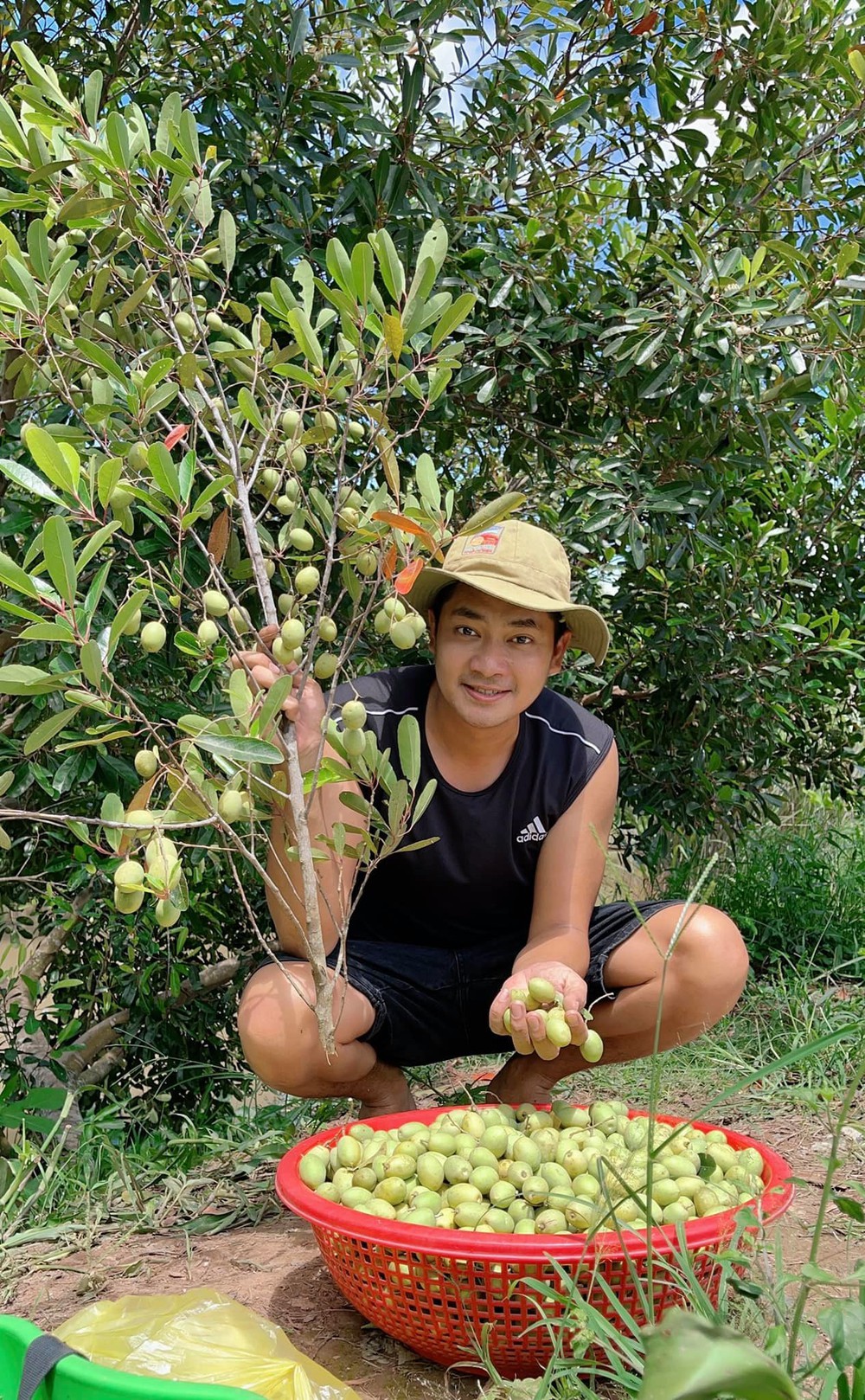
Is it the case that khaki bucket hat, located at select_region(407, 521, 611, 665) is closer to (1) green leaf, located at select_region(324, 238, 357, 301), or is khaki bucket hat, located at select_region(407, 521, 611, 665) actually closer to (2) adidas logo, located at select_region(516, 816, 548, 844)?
(2) adidas logo, located at select_region(516, 816, 548, 844)

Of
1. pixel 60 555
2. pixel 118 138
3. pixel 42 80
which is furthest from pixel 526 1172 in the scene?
pixel 42 80

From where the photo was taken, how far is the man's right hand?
5.83 feet

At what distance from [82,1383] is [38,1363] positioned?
2.3 inches

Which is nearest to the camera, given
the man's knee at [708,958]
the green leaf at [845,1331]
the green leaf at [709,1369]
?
the green leaf at [709,1369]

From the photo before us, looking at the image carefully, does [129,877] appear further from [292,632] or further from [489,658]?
[489,658]

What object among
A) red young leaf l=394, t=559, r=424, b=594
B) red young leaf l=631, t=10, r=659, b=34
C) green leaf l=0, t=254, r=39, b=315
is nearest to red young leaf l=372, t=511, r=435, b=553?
red young leaf l=394, t=559, r=424, b=594

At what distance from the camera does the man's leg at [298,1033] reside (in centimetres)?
194

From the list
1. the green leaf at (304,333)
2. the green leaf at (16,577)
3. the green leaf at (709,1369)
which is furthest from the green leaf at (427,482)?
the green leaf at (709,1369)

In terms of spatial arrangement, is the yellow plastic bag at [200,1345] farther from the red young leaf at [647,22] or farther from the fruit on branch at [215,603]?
the red young leaf at [647,22]

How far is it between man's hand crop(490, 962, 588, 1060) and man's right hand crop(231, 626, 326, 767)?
48 cm

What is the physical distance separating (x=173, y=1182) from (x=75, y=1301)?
0.45 metres

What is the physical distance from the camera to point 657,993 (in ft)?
6.92

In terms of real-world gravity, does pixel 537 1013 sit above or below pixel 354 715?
below

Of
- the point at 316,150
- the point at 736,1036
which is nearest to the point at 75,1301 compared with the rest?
the point at 736,1036
